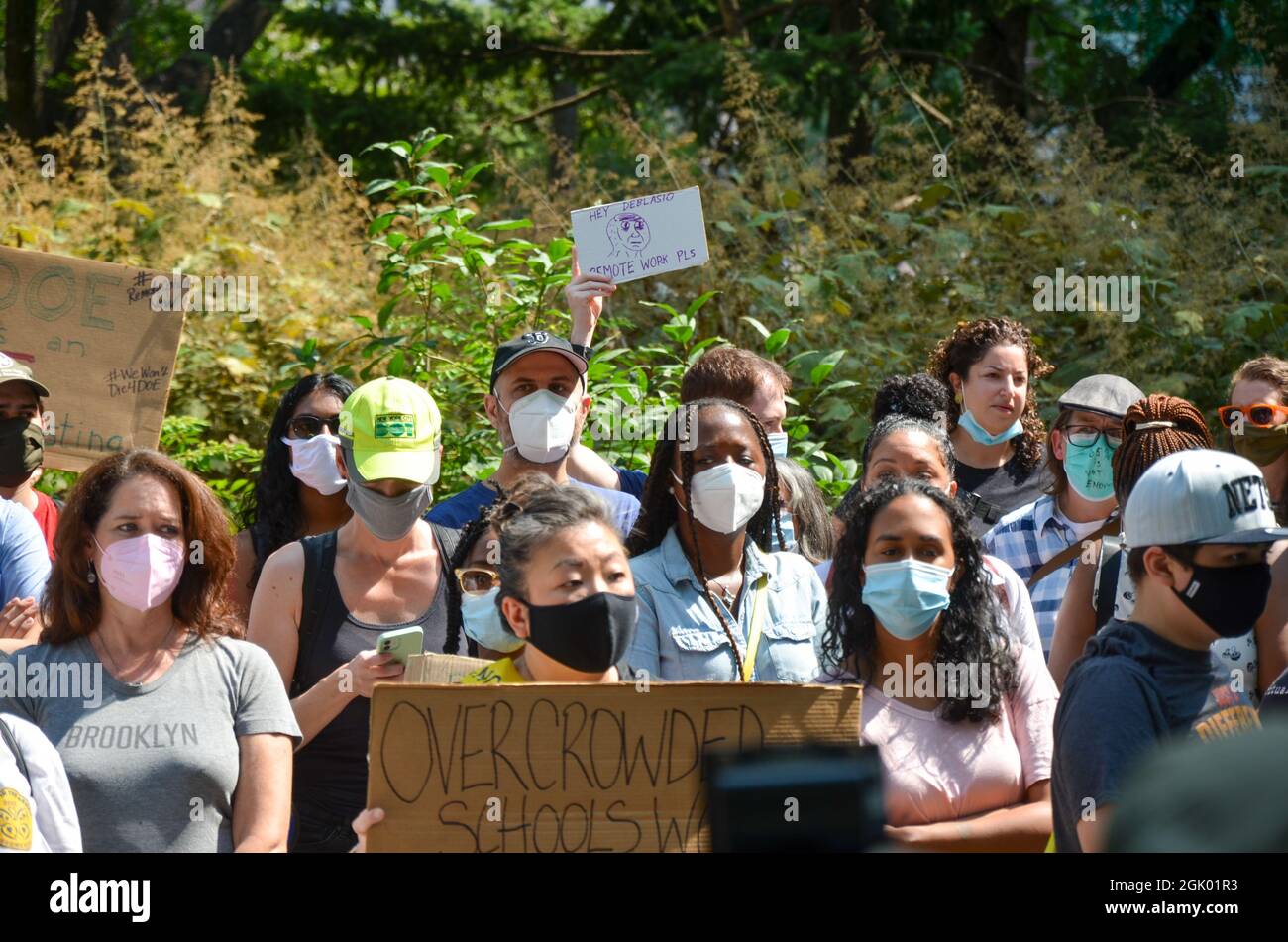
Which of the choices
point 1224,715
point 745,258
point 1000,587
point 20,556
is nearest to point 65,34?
point 745,258

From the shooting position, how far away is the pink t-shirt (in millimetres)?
3645

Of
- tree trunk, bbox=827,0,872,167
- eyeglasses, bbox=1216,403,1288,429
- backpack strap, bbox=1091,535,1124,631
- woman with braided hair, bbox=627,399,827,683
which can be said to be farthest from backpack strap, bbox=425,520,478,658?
tree trunk, bbox=827,0,872,167

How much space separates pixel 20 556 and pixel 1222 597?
342 cm

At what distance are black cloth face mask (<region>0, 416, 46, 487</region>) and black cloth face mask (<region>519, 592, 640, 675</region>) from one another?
2515mm

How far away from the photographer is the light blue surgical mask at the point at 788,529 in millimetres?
5043

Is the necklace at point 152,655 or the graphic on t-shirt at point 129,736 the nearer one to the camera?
the graphic on t-shirt at point 129,736

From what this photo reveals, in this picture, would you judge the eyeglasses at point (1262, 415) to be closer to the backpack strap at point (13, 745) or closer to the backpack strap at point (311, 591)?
the backpack strap at point (311, 591)

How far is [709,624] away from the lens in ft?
13.6

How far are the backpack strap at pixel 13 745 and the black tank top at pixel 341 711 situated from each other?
3.01ft

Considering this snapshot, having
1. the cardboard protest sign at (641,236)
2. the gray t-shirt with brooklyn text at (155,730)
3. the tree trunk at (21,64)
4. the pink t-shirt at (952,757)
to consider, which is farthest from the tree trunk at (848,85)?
the gray t-shirt with brooklyn text at (155,730)

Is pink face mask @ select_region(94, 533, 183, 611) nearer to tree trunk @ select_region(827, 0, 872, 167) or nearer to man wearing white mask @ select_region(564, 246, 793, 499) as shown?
man wearing white mask @ select_region(564, 246, 793, 499)

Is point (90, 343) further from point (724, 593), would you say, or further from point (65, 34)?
point (65, 34)
